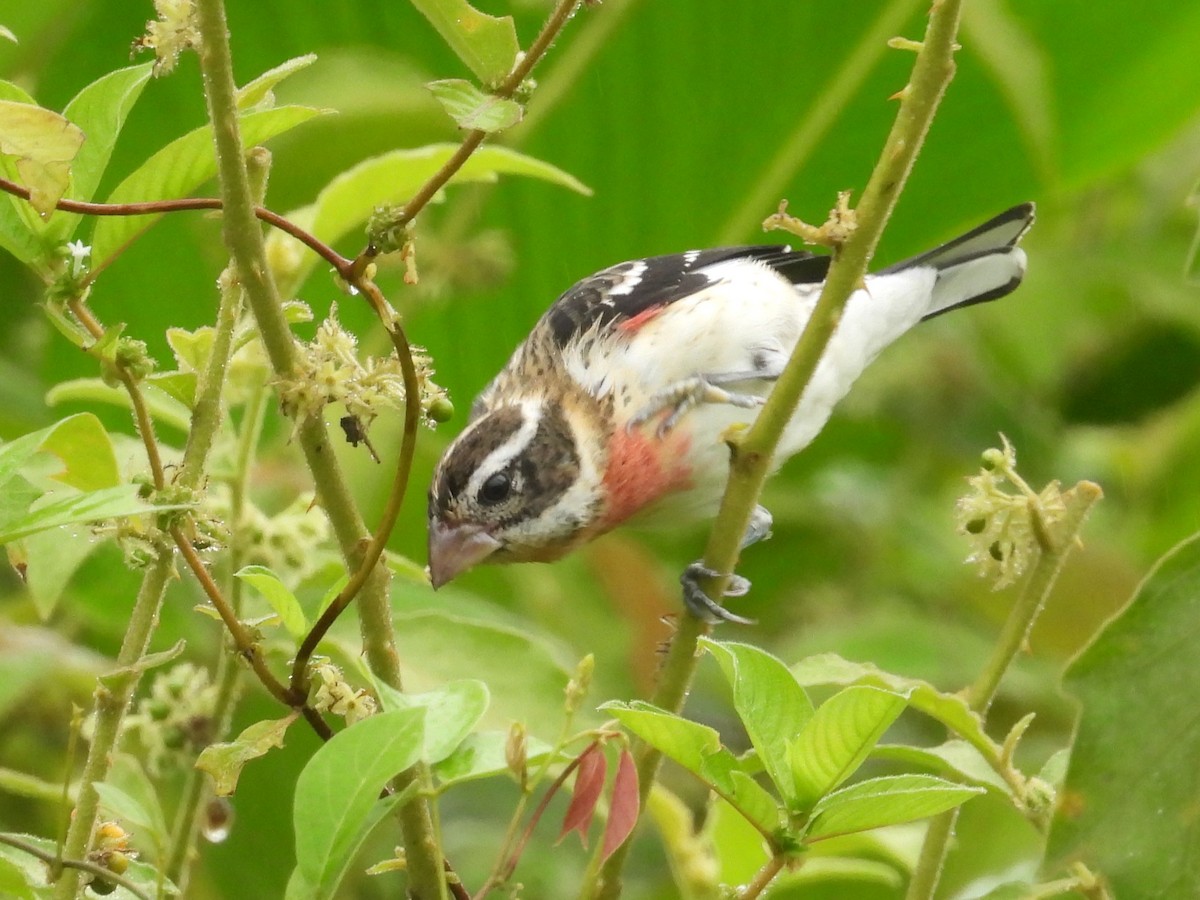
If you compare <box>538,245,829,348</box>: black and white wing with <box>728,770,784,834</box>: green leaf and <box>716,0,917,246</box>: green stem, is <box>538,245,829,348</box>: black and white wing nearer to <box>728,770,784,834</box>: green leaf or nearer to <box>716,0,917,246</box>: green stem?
<box>716,0,917,246</box>: green stem

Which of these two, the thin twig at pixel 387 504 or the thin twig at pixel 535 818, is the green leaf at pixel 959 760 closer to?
the thin twig at pixel 535 818

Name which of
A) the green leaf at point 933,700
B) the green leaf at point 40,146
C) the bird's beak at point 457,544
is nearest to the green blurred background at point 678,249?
the bird's beak at point 457,544

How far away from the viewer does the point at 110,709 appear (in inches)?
55.1

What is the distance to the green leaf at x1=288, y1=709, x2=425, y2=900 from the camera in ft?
4.17

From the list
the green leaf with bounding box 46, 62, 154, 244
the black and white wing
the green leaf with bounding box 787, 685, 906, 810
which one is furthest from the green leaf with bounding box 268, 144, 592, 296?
the black and white wing

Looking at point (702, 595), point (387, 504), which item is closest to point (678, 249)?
point (702, 595)

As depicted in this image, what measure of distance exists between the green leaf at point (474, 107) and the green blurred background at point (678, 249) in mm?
1533

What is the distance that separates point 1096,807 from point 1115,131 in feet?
11.5

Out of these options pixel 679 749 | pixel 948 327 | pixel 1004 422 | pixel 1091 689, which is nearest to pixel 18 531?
pixel 679 749

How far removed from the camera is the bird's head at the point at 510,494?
2867 mm

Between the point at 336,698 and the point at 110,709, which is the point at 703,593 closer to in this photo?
the point at 336,698

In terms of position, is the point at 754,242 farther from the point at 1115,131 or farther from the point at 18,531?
the point at 18,531

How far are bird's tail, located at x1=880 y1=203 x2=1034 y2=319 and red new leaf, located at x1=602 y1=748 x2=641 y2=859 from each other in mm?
2447

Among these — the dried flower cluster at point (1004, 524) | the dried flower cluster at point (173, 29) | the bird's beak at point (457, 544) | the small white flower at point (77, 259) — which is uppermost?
the dried flower cluster at point (173, 29)
